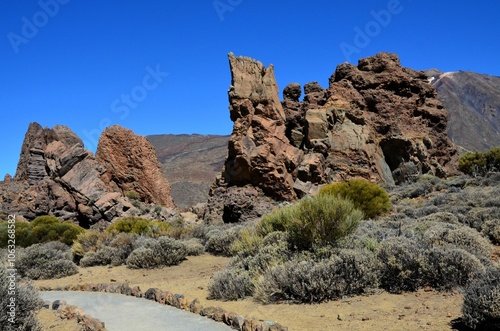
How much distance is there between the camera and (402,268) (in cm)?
676

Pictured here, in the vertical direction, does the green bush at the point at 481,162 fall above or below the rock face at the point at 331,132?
below

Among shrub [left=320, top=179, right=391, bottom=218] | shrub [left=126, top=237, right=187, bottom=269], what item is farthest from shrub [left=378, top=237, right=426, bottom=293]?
shrub [left=320, top=179, right=391, bottom=218]

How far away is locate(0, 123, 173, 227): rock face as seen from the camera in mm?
25109

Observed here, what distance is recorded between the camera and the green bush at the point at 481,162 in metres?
26.6

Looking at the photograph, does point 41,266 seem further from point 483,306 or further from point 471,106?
point 471,106

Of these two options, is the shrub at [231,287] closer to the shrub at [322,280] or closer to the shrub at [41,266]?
the shrub at [322,280]

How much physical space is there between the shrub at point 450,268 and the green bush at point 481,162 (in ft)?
70.3

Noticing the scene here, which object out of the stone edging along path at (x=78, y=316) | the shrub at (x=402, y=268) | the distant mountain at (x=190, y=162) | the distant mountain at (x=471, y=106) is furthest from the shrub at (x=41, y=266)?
the distant mountain at (x=471, y=106)

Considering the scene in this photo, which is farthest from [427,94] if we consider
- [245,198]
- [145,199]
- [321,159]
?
[145,199]

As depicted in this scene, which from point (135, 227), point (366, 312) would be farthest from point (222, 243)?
point (366, 312)

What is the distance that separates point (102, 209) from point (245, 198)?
886 cm

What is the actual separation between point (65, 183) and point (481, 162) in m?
26.7

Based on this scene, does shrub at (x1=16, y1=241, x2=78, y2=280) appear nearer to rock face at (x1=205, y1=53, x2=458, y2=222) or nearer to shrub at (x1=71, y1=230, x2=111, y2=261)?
shrub at (x1=71, y1=230, x2=111, y2=261)

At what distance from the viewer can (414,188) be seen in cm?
2183
